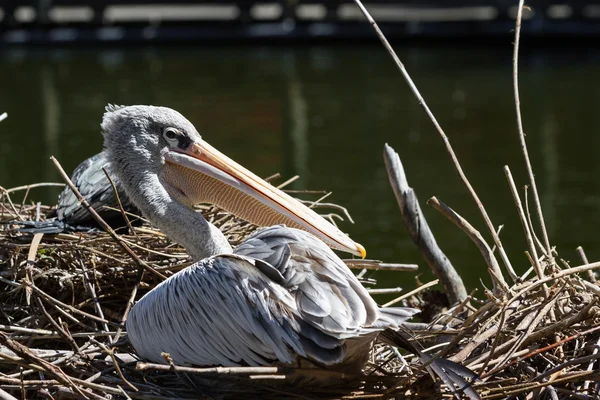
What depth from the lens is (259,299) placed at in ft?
9.97

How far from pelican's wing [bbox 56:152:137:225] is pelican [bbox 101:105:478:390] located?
2.49 feet

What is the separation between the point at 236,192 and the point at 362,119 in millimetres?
9511

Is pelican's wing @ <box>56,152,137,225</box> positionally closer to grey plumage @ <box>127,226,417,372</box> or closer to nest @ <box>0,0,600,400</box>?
nest @ <box>0,0,600,400</box>

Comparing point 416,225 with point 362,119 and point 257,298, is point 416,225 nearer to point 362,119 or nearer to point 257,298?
point 257,298

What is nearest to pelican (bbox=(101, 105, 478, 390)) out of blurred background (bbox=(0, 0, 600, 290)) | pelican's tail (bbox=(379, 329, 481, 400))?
pelican's tail (bbox=(379, 329, 481, 400))

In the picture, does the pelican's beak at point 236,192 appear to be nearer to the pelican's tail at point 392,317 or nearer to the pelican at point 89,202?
the pelican at point 89,202

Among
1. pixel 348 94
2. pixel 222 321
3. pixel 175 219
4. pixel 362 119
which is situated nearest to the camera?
pixel 222 321

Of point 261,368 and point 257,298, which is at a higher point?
point 257,298

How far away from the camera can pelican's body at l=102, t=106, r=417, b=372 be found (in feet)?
9.71

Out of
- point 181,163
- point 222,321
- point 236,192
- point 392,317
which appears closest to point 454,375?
point 392,317

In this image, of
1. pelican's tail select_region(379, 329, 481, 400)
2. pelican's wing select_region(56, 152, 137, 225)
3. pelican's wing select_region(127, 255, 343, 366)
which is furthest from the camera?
pelican's wing select_region(56, 152, 137, 225)

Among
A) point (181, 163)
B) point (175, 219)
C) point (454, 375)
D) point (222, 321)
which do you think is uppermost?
point (181, 163)

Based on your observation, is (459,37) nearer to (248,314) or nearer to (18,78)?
(18,78)

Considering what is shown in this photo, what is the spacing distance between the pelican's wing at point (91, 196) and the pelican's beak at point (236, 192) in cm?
55
